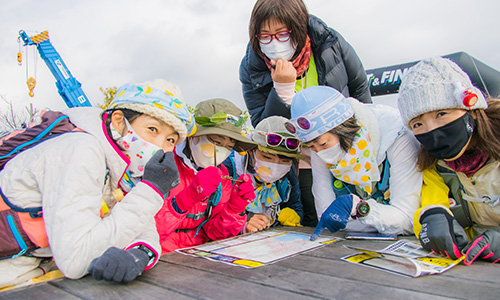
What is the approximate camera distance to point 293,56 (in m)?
2.89

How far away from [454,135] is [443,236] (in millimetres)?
542

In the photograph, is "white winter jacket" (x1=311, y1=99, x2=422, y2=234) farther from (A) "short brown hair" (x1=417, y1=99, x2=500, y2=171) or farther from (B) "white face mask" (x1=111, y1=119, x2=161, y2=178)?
(B) "white face mask" (x1=111, y1=119, x2=161, y2=178)

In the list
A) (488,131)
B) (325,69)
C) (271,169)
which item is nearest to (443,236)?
(488,131)

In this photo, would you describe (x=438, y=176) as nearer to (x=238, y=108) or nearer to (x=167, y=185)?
(x=238, y=108)

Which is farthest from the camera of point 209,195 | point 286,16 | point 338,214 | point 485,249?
point 286,16

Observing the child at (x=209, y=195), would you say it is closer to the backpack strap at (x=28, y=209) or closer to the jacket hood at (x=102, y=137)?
the jacket hood at (x=102, y=137)

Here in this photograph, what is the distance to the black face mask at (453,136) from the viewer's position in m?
1.72

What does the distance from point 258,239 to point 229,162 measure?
101 centimetres

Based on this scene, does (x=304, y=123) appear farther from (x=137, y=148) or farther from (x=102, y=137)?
(x=102, y=137)

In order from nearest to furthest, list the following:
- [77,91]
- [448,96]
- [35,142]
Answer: [35,142] < [448,96] < [77,91]

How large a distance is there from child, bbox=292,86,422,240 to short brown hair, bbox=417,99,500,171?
423 millimetres

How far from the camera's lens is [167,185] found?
1.58 metres

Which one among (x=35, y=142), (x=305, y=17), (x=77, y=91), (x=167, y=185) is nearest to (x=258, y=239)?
(x=167, y=185)

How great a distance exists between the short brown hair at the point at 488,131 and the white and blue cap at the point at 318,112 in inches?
28.6
